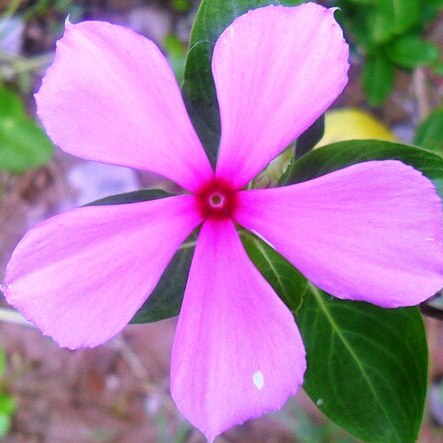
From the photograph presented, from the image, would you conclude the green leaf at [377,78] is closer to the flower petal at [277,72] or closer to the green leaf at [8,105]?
the flower petal at [277,72]

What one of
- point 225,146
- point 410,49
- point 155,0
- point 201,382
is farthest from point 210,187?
point 155,0

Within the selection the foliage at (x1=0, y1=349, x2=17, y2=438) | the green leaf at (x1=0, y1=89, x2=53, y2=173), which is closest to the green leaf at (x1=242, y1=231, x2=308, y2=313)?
the green leaf at (x1=0, y1=89, x2=53, y2=173)

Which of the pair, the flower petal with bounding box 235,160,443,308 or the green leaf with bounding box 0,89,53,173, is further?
the green leaf with bounding box 0,89,53,173

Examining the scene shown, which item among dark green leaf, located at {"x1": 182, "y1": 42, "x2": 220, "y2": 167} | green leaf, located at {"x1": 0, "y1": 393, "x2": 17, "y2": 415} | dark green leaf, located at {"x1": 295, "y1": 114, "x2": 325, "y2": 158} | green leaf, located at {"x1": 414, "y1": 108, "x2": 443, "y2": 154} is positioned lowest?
green leaf, located at {"x1": 0, "y1": 393, "x2": 17, "y2": 415}

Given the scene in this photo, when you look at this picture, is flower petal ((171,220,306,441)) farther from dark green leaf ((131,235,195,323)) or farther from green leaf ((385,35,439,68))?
green leaf ((385,35,439,68))

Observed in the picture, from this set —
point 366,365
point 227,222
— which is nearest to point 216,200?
point 227,222

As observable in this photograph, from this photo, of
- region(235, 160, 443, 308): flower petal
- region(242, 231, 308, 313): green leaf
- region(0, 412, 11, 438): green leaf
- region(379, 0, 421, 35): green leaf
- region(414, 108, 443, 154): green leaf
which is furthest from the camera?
region(0, 412, 11, 438): green leaf

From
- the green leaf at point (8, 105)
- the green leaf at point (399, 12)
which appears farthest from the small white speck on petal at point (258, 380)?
the green leaf at point (8, 105)
